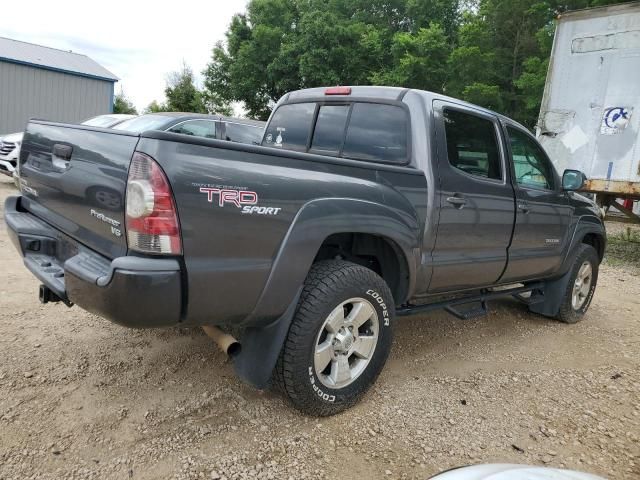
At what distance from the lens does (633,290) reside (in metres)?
6.77

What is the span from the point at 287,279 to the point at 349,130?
1506 mm

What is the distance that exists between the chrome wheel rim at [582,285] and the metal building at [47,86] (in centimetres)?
2090

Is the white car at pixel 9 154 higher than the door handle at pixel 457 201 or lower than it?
lower

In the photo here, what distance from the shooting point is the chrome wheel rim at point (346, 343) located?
2.78m

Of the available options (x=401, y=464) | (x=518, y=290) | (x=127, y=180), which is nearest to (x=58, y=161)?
(x=127, y=180)

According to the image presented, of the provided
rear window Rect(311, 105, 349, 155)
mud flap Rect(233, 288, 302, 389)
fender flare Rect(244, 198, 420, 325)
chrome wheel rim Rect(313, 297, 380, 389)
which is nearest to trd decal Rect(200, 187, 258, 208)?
fender flare Rect(244, 198, 420, 325)

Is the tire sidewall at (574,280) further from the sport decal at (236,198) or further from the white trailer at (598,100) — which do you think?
the sport decal at (236,198)

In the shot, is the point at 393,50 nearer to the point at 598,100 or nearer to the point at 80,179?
the point at 598,100

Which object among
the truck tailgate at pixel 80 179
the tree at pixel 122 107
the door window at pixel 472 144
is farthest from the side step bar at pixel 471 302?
the tree at pixel 122 107

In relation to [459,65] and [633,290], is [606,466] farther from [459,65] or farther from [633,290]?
[459,65]

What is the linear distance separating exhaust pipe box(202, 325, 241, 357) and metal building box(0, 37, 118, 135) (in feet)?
69.1

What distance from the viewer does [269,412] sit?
2879mm

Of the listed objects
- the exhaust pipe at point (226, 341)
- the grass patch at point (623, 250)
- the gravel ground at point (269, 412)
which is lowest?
the gravel ground at point (269, 412)

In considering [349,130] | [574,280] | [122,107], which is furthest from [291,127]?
A: [122,107]
